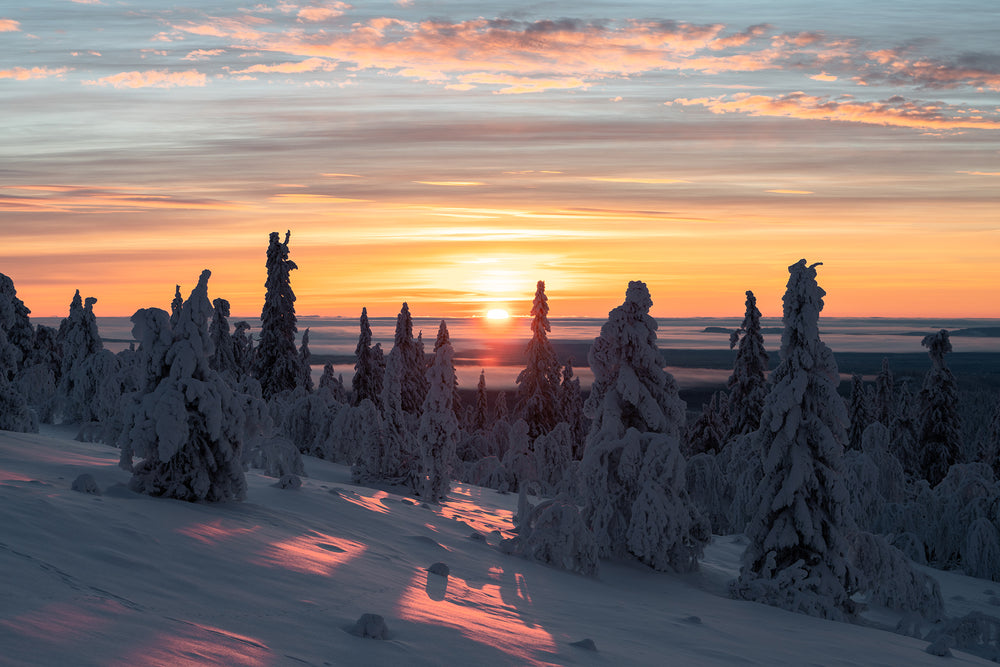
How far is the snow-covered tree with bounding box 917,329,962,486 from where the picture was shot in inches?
1601

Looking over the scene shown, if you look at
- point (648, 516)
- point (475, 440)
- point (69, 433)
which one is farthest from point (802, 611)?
point (475, 440)

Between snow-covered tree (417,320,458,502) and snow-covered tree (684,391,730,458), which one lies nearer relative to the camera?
snow-covered tree (417,320,458,502)

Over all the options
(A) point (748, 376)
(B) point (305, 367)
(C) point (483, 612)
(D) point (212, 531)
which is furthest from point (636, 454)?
(B) point (305, 367)

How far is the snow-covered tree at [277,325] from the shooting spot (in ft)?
157

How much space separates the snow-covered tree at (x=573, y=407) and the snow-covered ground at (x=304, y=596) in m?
43.2

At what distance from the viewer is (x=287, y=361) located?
1907 inches

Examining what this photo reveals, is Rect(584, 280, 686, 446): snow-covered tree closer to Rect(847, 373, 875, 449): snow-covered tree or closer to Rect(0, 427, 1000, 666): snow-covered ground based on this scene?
Rect(0, 427, 1000, 666): snow-covered ground

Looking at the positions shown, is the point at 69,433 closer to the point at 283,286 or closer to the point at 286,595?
the point at 283,286

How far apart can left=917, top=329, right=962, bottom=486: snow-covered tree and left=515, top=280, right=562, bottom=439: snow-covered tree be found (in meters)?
21.2

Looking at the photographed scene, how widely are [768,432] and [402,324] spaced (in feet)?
118

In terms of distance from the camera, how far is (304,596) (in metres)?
8.73

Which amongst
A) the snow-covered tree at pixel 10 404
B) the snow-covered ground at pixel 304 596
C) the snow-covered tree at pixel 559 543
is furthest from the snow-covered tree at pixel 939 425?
the snow-covered tree at pixel 10 404

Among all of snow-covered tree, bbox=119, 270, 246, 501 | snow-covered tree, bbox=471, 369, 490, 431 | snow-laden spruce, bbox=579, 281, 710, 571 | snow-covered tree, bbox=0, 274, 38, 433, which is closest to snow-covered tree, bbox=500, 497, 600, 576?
snow-laden spruce, bbox=579, 281, 710, 571

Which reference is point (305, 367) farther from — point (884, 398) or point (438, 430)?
point (884, 398)
